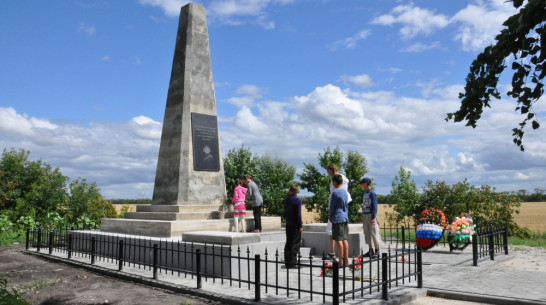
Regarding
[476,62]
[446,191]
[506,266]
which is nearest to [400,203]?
[446,191]

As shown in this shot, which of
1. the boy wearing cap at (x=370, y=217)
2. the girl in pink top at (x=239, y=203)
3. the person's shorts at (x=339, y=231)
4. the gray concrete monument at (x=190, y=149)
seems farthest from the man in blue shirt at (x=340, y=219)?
the gray concrete monument at (x=190, y=149)

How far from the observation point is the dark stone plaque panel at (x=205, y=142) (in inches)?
544

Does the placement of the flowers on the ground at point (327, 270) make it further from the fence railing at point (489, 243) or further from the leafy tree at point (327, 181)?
the leafy tree at point (327, 181)

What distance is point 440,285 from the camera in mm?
7598

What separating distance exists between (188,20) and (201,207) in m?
6.22

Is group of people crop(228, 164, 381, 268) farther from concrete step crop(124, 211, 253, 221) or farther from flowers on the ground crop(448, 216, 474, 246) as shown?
concrete step crop(124, 211, 253, 221)

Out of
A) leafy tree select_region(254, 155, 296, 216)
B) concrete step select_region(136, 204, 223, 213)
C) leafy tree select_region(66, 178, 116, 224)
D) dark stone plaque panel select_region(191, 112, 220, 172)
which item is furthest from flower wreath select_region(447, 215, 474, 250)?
leafy tree select_region(66, 178, 116, 224)

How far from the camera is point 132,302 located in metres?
6.99

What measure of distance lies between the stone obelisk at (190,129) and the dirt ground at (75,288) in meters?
3.98

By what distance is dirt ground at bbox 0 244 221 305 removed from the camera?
7188 millimetres

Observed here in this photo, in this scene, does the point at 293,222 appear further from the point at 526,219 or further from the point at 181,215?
the point at 526,219

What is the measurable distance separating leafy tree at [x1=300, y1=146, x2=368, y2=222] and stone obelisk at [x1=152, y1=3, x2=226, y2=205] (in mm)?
9239

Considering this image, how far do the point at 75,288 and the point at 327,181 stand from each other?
15.8m

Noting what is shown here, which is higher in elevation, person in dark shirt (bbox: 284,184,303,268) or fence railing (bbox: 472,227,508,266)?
person in dark shirt (bbox: 284,184,303,268)
